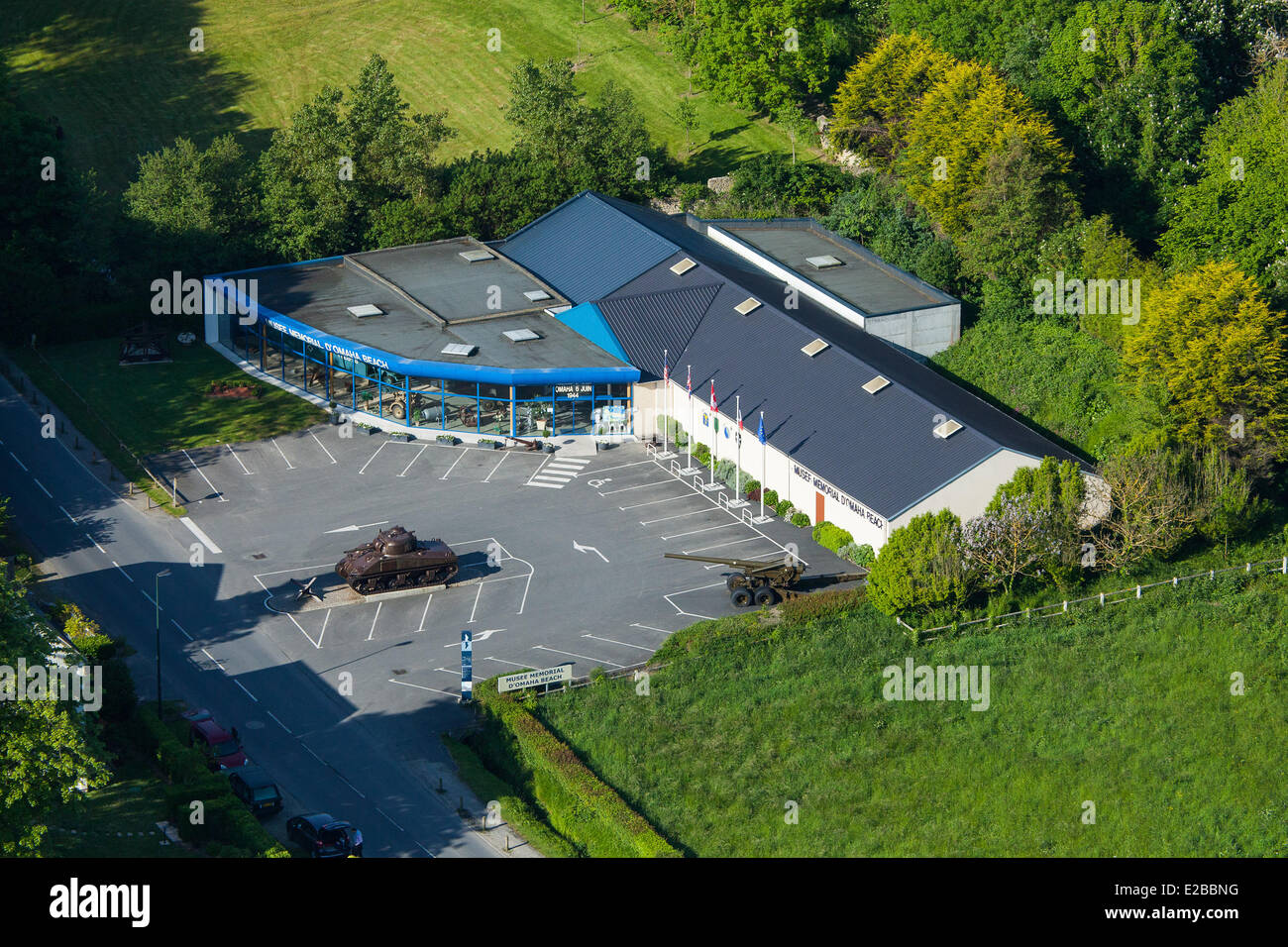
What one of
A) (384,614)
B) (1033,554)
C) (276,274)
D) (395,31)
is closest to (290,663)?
(384,614)

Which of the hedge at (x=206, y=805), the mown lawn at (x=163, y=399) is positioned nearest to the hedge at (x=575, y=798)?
the hedge at (x=206, y=805)

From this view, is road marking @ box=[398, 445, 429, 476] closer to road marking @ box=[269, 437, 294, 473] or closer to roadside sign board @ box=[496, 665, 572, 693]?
road marking @ box=[269, 437, 294, 473]

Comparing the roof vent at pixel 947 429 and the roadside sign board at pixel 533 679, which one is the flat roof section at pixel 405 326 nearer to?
the roof vent at pixel 947 429

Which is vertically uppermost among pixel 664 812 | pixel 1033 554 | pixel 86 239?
pixel 86 239

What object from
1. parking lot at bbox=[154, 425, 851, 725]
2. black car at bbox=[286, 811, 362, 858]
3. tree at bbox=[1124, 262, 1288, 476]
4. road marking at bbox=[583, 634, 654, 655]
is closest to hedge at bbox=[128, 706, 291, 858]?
black car at bbox=[286, 811, 362, 858]

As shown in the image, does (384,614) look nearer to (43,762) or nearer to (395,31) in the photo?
(43,762)

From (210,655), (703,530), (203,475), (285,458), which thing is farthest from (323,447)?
(703,530)
